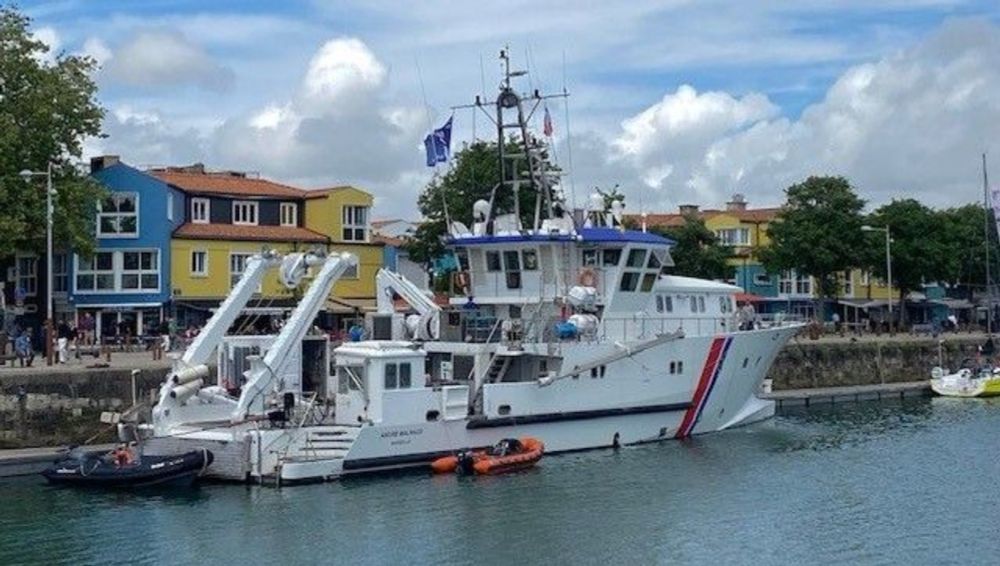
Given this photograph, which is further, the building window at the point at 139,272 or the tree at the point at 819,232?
the tree at the point at 819,232

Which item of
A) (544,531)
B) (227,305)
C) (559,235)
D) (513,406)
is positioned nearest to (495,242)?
(559,235)

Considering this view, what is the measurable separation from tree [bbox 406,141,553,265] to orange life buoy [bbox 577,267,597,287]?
21.7 m

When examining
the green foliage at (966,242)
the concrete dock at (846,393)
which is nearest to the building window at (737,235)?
the green foliage at (966,242)

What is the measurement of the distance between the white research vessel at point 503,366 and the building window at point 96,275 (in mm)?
22877

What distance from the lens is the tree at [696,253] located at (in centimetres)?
8144

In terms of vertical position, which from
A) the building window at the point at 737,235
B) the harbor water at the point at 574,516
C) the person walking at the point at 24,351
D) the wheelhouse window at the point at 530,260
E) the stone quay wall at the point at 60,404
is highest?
the building window at the point at 737,235

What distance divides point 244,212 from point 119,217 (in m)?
6.28

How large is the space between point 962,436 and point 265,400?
2393cm

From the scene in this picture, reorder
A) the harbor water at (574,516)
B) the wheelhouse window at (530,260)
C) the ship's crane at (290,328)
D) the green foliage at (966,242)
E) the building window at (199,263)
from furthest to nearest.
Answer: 1. the green foliage at (966,242)
2. the building window at (199,263)
3. the wheelhouse window at (530,260)
4. the ship's crane at (290,328)
5. the harbor water at (574,516)

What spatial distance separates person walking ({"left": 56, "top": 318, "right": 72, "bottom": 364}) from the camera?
45.3 metres

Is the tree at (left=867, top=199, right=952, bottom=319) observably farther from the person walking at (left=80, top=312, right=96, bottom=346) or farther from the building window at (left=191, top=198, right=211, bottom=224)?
the person walking at (left=80, top=312, right=96, bottom=346)

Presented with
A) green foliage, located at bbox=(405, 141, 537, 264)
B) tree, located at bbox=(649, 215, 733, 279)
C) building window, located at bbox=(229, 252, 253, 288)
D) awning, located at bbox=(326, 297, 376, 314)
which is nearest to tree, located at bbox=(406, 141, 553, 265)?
green foliage, located at bbox=(405, 141, 537, 264)

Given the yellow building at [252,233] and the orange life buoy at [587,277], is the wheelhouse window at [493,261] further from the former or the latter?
the yellow building at [252,233]

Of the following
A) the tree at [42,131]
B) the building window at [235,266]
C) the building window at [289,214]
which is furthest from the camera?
the building window at [289,214]
